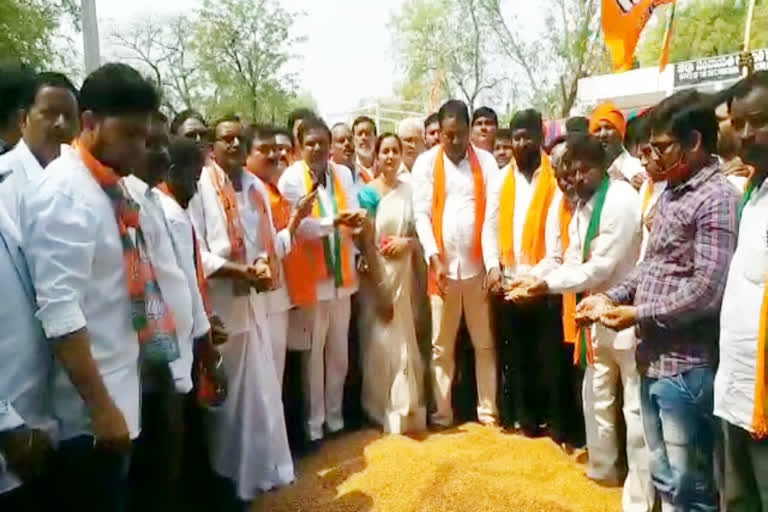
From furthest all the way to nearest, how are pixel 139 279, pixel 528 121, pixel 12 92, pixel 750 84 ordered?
1. pixel 528 121
2. pixel 12 92
3. pixel 750 84
4. pixel 139 279

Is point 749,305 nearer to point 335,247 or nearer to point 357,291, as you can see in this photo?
point 335,247

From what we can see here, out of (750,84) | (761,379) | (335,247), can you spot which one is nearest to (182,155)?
(335,247)

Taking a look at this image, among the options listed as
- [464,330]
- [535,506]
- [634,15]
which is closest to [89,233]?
[535,506]

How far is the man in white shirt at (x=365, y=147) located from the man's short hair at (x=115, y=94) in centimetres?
320

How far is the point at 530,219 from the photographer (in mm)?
4398

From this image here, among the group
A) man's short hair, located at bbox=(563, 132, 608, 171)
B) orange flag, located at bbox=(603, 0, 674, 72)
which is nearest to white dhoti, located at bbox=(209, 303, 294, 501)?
man's short hair, located at bbox=(563, 132, 608, 171)

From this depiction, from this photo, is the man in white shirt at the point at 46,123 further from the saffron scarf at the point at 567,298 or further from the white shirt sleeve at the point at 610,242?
the saffron scarf at the point at 567,298

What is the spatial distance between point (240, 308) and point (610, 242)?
1.79 m

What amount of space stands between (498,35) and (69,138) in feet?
89.2

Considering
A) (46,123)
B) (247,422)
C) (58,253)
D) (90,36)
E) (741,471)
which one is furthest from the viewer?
(90,36)

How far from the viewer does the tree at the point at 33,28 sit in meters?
14.8

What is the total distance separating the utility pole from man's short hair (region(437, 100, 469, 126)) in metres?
3.55

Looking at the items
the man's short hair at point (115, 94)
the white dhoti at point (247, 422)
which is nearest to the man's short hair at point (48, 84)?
the man's short hair at point (115, 94)

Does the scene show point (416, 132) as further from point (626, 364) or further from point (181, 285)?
point (181, 285)
